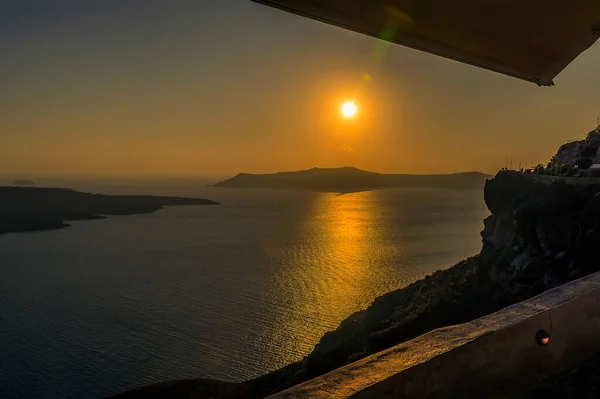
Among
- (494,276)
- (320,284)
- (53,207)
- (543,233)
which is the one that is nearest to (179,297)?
(320,284)

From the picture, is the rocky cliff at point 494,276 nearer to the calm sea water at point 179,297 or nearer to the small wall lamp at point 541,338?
the calm sea water at point 179,297

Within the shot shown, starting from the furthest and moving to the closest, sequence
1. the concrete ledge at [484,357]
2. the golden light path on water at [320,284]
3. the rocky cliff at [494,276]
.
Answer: the golden light path on water at [320,284]
the rocky cliff at [494,276]
the concrete ledge at [484,357]

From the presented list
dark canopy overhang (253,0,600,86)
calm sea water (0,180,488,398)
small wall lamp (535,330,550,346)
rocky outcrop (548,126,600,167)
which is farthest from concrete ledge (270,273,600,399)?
calm sea water (0,180,488,398)

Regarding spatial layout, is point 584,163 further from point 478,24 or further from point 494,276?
point 478,24

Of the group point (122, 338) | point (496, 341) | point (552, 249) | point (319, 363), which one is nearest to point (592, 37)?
point (496, 341)

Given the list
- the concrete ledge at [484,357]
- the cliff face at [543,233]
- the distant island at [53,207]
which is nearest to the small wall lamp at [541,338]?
the concrete ledge at [484,357]

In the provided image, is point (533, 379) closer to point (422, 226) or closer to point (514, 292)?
point (514, 292)

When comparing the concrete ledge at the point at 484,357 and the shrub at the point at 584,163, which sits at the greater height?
the shrub at the point at 584,163
